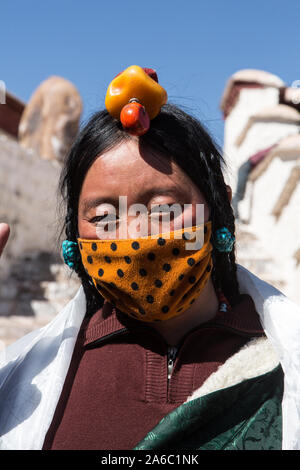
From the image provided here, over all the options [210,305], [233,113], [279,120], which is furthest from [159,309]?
[233,113]

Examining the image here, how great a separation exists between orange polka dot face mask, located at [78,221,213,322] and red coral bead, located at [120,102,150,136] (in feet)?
0.93

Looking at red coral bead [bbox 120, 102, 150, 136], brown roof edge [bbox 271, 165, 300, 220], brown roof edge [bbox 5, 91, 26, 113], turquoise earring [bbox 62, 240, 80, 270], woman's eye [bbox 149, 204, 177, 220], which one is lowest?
brown roof edge [bbox 5, 91, 26, 113]

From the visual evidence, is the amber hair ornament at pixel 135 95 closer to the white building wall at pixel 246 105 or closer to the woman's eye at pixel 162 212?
the woman's eye at pixel 162 212

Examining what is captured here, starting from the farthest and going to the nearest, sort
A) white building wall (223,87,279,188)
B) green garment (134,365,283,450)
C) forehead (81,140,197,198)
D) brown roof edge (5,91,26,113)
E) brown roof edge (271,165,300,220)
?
brown roof edge (5,91,26,113) → white building wall (223,87,279,188) → brown roof edge (271,165,300,220) → forehead (81,140,197,198) → green garment (134,365,283,450)

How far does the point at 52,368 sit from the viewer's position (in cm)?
120

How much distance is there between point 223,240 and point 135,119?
0.43m

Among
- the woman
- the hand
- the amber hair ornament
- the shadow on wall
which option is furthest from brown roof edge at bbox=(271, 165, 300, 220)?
the hand

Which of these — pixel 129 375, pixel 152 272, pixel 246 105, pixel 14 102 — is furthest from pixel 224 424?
pixel 14 102

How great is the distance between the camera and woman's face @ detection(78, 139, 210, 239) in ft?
3.61

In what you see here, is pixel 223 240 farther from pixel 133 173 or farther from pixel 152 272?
pixel 133 173

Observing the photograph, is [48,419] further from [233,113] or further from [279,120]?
[233,113]

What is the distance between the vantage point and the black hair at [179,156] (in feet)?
3.83

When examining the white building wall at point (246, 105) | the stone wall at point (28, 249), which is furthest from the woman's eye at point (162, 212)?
the white building wall at point (246, 105)

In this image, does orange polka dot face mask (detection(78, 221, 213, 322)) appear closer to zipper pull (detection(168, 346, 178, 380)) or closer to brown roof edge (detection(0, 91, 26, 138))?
zipper pull (detection(168, 346, 178, 380))
